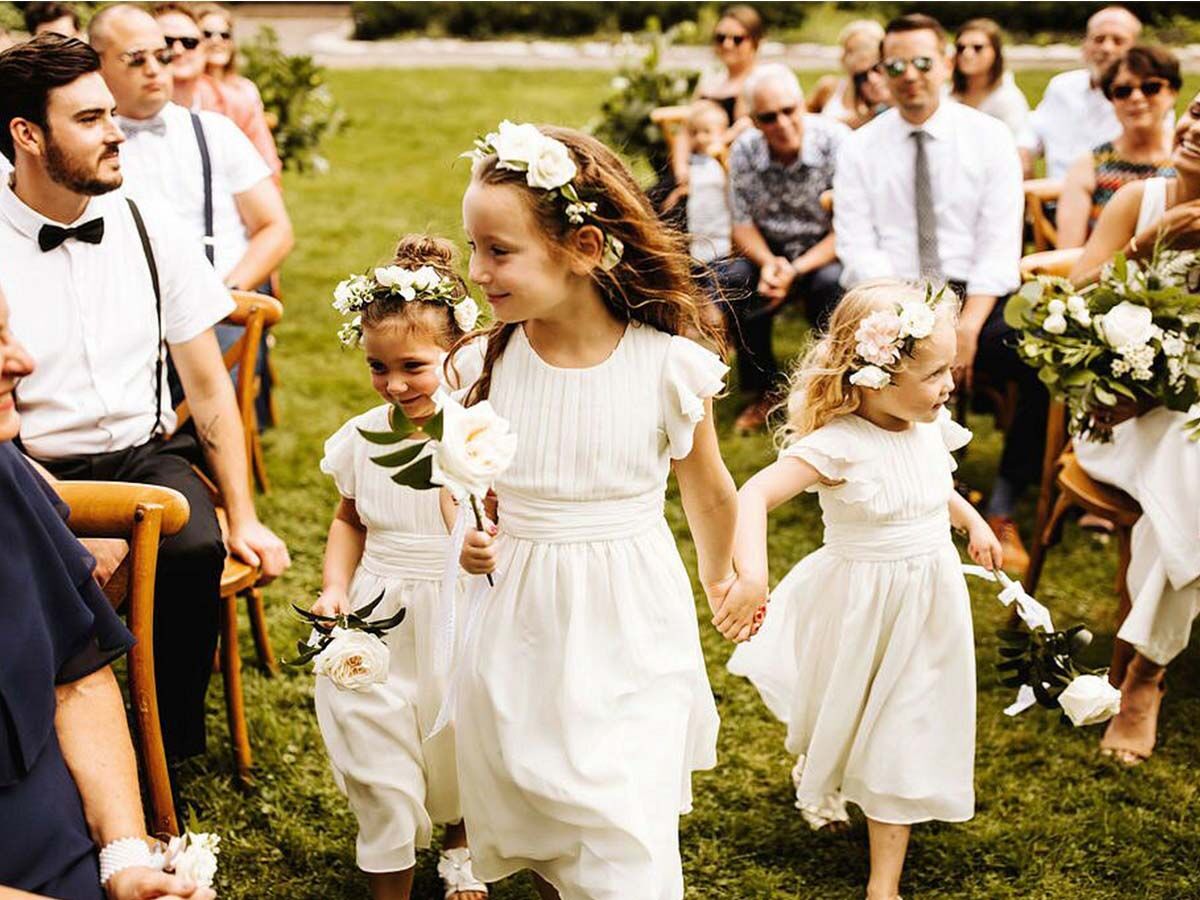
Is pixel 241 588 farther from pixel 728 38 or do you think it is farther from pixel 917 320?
pixel 728 38

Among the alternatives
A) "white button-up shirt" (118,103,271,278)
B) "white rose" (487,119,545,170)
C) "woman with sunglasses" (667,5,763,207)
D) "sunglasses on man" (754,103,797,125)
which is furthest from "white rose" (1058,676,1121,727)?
"woman with sunglasses" (667,5,763,207)

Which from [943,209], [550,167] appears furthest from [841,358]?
[943,209]

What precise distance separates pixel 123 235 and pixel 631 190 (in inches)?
68.3

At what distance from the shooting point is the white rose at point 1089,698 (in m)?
3.27

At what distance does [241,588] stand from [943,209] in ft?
11.8

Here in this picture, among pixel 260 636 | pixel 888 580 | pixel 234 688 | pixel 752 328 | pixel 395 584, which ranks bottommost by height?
pixel 260 636

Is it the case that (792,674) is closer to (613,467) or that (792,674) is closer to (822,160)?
(613,467)

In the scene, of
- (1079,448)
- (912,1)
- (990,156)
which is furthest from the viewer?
(912,1)

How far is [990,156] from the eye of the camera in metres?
5.86

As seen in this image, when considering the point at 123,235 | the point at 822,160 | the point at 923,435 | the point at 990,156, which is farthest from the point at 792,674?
the point at 822,160

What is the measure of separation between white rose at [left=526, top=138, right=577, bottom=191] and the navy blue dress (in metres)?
→ 1.02

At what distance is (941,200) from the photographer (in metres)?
5.94

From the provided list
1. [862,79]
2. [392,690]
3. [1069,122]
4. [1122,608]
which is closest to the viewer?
[392,690]

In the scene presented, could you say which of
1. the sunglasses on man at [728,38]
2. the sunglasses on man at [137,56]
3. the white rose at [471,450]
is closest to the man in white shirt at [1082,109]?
the sunglasses on man at [728,38]
